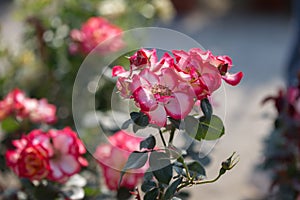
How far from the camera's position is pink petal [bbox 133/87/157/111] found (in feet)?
2.91

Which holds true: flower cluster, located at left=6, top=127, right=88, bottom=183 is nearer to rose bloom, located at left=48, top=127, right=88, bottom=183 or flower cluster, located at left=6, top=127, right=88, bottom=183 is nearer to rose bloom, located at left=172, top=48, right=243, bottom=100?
rose bloom, located at left=48, top=127, right=88, bottom=183

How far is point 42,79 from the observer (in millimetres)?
2098

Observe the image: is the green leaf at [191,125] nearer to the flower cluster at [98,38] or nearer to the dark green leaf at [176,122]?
the dark green leaf at [176,122]

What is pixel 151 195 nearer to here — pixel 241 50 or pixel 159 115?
pixel 159 115

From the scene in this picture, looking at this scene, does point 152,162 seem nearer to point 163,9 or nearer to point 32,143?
point 32,143

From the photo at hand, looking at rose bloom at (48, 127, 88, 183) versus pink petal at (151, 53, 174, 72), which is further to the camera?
rose bloom at (48, 127, 88, 183)

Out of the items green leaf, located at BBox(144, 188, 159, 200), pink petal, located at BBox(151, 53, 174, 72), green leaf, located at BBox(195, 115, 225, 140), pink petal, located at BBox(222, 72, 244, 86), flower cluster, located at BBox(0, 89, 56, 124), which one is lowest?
green leaf, located at BBox(144, 188, 159, 200)

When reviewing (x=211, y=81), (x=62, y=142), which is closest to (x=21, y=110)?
(x=62, y=142)

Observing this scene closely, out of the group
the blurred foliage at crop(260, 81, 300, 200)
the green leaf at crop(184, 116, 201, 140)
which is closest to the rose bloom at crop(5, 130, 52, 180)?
the green leaf at crop(184, 116, 201, 140)

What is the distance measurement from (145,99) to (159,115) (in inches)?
1.4

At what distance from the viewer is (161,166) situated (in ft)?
3.19

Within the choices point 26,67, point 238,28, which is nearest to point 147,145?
point 26,67

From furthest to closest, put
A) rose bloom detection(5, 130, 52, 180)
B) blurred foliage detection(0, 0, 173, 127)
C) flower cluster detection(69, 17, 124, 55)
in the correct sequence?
1. blurred foliage detection(0, 0, 173, 127)
2. flower cluster detection(69, 17, 124, 55)
3. rose bloom detection(5, 130, 52, 180)

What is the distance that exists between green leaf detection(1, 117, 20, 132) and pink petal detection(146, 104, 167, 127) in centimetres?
66
